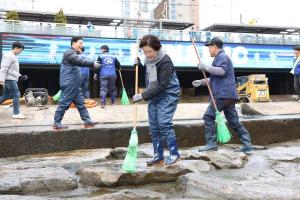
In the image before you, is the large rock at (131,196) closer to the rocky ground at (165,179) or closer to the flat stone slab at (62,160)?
the rocky ground at (165,179)

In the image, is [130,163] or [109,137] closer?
[130,163]

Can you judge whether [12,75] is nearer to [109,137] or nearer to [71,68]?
[71,68]

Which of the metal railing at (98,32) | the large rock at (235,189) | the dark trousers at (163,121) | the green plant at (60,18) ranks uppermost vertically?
the green plant at (60,18)

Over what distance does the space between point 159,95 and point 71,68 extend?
2.65 meters

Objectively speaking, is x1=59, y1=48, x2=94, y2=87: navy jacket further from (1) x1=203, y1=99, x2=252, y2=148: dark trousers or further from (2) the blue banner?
(2) the blue banner

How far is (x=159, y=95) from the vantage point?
475 centimetres

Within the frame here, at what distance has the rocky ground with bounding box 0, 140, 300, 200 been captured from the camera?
11.4 ft

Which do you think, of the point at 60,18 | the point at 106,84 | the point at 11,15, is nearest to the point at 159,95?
the point at 106,84

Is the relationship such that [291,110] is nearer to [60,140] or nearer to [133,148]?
[60,140]

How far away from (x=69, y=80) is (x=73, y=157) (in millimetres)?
1619

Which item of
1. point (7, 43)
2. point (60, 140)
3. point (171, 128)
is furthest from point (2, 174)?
point (7, 43)

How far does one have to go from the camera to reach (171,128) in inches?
186

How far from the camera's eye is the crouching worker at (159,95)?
Result: 181 inches

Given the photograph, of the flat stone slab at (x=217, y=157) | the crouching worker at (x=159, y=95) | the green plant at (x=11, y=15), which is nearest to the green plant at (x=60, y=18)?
the green plant at (x=11, y=15)
